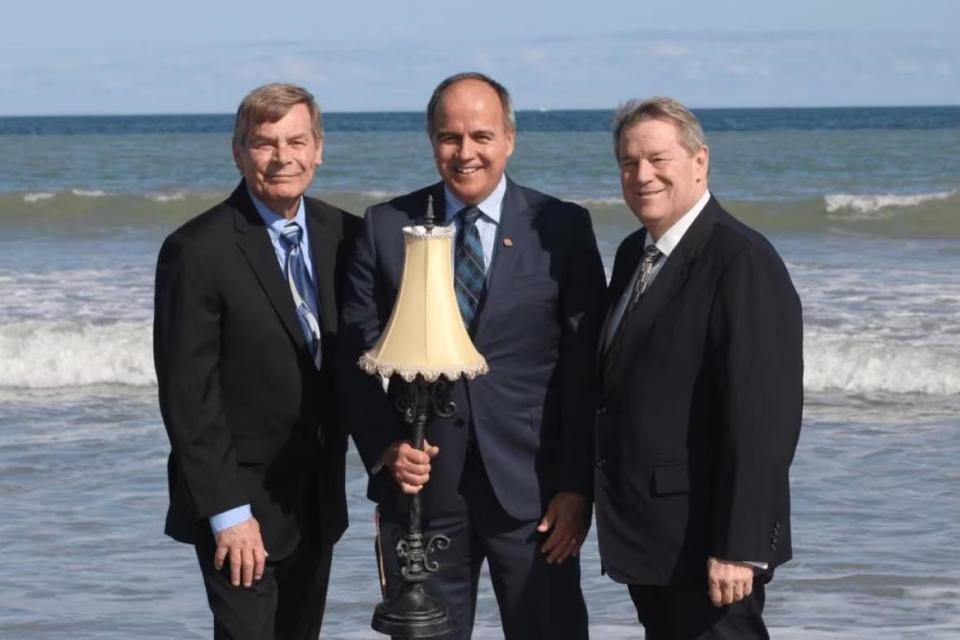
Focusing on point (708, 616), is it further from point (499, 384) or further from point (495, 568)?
point (499, 384)

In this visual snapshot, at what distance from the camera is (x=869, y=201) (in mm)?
20016

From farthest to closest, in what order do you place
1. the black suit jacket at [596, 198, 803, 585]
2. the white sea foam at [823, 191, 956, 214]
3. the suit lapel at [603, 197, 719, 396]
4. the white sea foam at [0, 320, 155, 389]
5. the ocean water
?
the white sea foam at [823, 191, 956, 214] < the white sea foam at [0, 320, 155, 389] < the ocean water < the suit lapel at [603, 197, 719, 396] < the black suit jacket at [596, 198, 803, 585]

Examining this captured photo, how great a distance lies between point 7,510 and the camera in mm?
6637

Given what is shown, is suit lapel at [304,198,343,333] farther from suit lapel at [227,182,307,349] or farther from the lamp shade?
the lamp shade

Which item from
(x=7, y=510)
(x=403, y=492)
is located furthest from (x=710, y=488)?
(x=7, y=510)

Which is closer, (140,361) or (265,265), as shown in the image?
(265,265)

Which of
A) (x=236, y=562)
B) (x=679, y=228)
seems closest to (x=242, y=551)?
(x=236, y=562)

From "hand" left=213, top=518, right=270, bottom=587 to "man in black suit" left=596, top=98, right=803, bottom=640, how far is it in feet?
2.37

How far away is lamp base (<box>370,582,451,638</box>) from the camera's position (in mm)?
3363

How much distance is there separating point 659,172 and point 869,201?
56.9 ft

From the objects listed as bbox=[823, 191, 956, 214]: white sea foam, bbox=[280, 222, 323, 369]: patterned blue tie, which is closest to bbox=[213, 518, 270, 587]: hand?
bbox=[280, 222, 323, 369]: patterned blue tie

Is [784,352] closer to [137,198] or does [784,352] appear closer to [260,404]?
[260,404]

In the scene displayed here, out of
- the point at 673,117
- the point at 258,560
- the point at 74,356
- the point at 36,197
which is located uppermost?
the point at 673,117

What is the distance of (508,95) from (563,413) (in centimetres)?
68
